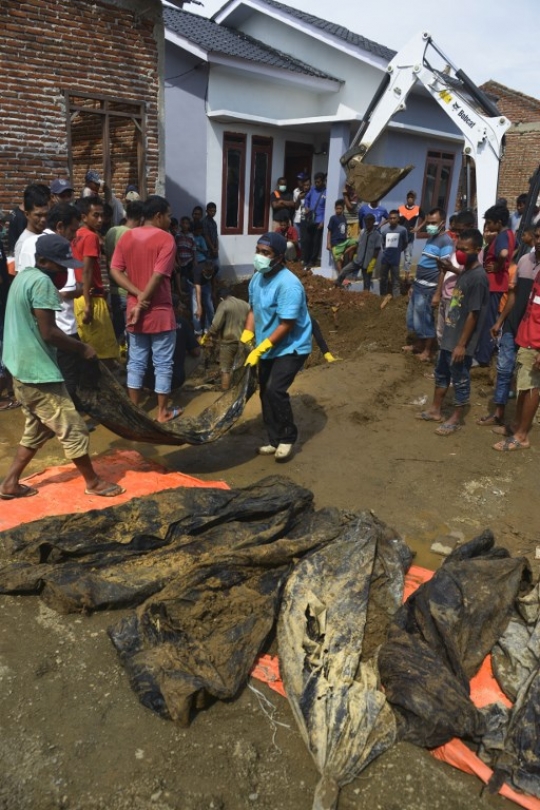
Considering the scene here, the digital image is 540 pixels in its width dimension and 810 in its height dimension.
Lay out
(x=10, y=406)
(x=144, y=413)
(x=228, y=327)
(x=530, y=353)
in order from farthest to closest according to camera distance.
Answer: (x=228, y=327) → (x=10, y=406) → (x=530, y=353) → (x=144, y=413)

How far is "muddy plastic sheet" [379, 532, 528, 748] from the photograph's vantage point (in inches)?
96.0

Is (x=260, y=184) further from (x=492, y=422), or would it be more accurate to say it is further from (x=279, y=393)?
(x=279, y=393)

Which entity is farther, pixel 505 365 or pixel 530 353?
pixel 505 365

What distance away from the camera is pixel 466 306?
17.6 ft

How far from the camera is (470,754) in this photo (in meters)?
2.38

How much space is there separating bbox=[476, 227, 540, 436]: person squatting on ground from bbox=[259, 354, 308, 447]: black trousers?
1999mm

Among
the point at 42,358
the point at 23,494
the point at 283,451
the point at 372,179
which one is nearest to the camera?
the point at 42,358

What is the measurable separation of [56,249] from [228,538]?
6.87 feet

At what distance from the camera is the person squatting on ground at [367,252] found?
38.5 feet

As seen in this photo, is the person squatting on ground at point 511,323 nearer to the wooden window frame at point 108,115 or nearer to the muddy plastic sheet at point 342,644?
the muddy plastic sheet at point 342,644

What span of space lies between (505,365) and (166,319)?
10.4 ft

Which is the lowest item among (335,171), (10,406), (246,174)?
(10,406)

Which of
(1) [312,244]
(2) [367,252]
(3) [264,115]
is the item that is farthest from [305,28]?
(2) [367,252]

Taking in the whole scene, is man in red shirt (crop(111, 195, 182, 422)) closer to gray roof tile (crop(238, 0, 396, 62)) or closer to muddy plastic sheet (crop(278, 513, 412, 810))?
muddy plastic sheet (crop(278, 513, 412, 810))
